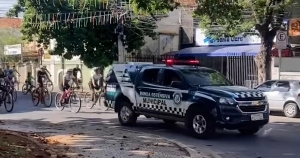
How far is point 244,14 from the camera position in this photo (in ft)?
68.2

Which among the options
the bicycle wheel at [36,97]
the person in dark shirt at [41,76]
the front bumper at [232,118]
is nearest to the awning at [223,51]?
the person in dark shirt at [41,76]

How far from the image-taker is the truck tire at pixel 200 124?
11289mm

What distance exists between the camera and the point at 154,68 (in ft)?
43.0

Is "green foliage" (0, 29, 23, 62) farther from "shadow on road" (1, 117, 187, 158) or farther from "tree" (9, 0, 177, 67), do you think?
"shadow on road" (1, 117, 187, 158)

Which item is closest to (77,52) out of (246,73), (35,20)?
(35,20)

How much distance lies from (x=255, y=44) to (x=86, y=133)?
16387 mm

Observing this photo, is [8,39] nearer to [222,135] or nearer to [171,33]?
[171,33]

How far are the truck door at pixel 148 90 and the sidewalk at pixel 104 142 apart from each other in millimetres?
982

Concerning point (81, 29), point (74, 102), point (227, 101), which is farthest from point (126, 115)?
point (81, 29)

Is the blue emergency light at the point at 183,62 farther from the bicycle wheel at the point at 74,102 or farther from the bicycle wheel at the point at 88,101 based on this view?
the bicycle wheel at the point at 88,101

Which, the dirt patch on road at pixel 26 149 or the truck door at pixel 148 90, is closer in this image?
the dirt patch on road at pixel 26 149

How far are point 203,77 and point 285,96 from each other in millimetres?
6401

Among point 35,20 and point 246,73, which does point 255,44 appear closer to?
point 246,73

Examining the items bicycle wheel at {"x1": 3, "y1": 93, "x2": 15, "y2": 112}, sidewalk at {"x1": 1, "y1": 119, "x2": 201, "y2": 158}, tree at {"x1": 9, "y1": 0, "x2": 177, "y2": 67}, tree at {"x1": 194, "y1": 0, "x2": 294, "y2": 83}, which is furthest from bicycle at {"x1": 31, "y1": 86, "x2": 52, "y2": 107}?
tree at {"x1": 194, "y1": 0, "x2": 294, "y2": 83}
